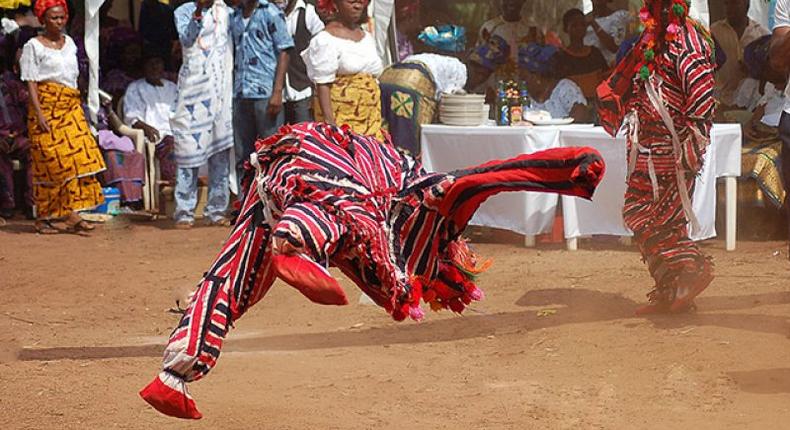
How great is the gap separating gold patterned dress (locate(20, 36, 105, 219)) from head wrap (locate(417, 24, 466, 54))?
375cm

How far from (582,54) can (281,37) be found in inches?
118

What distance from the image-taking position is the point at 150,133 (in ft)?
41.6

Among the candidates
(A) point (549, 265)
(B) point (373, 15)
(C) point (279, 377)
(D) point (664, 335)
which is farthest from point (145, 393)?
(B) point (373, 15)

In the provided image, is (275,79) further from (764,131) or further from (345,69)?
(764,131)

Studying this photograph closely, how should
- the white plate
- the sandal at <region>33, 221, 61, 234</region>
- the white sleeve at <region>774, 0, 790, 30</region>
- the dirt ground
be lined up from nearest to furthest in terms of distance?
1. the dirt ground
2. the white sleeve at <region>774, 0, 790, 30</region>
3. the white plate
4. the sandal at <region>33, 221, 61, 234</region>

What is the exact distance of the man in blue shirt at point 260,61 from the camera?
11141mm

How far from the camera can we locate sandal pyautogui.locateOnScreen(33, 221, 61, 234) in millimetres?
11367

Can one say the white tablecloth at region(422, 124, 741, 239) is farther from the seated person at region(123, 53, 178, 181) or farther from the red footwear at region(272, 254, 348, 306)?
the red footwear at region(272, 254, 348, 306)

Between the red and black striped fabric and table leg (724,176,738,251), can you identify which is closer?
the red and black striped fabric

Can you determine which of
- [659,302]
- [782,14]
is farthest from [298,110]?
[782,14]

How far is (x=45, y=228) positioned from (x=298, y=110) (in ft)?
8.83

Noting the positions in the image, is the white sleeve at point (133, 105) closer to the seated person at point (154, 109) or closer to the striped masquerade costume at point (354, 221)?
the seated person at point (154, 109)

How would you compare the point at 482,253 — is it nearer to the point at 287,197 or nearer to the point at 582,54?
the point at 582,54

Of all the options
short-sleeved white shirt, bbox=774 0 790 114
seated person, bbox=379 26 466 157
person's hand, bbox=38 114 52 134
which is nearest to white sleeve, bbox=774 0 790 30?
short-sleeved white shirt, bbox=774 0 790 114
